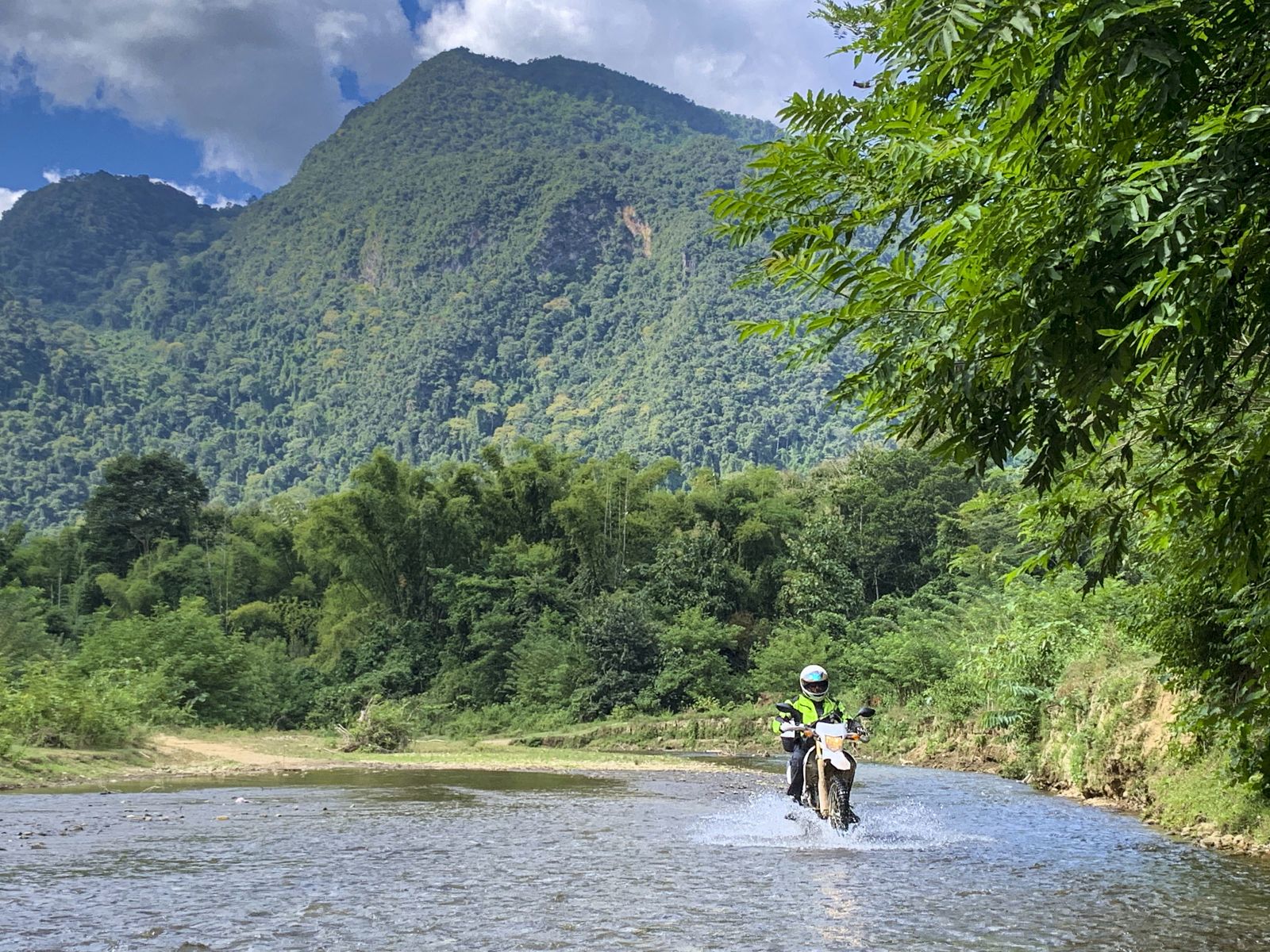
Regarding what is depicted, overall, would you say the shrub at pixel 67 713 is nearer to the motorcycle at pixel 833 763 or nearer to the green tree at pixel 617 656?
the motorcycle at pixel 833 763

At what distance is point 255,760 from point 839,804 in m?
19.3

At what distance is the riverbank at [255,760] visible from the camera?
2080cm

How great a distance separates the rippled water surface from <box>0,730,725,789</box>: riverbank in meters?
5.55

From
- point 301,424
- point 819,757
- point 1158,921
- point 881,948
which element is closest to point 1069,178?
point 881,948

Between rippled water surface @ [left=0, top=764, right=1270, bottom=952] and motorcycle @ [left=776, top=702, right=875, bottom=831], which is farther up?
motorcycle @ [left=776, top=702, right=875, bottom=831]

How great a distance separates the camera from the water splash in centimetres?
1141

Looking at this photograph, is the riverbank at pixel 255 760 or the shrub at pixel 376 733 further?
the shrub at pixel 376 733

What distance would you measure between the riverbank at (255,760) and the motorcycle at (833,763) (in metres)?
13.9

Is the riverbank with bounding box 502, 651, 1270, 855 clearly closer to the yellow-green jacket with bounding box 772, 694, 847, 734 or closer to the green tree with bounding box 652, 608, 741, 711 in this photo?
the yellow-green jacket with bounding box 772, 694, 847, 734

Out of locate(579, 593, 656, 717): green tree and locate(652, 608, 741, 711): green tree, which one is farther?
locate(579, 593, 656, 717): green tree

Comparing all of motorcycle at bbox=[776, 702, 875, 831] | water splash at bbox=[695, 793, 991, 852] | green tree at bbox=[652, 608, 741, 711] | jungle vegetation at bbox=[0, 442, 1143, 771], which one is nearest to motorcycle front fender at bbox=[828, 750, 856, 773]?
motorcycle at bbox=[776, 702, 875, 831]

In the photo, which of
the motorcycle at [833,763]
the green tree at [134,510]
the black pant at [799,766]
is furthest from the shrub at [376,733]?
the green tree at [134,510]

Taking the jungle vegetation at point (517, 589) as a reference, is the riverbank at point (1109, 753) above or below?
below

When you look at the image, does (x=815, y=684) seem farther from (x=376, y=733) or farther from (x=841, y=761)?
(x=376, y=733)
